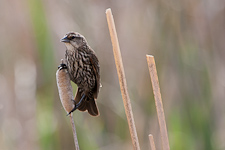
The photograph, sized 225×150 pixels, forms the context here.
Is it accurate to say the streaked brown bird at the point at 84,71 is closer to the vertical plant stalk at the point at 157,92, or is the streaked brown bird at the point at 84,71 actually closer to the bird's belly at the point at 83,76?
the bird's belly at the point at 83,76

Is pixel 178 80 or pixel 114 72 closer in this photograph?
pixel 178 80

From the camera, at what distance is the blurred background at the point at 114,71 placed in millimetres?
2449

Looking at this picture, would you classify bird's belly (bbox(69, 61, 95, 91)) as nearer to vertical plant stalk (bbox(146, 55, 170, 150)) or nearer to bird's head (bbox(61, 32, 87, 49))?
bird's head (bbox(61, 32, 87, 49))

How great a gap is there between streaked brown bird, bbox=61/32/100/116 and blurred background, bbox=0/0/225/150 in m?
0.21

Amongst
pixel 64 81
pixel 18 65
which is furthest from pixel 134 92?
pixel 64 81

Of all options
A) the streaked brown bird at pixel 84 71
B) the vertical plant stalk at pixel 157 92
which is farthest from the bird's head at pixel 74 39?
the vertical plant stalk at pixel 157 92

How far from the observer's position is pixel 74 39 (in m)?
2.25

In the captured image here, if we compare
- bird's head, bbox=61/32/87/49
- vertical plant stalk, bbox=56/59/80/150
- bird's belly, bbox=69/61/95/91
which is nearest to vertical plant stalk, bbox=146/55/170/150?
vertical plant stalk, bbox=56/59/80/150

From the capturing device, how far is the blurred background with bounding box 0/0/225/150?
245cm

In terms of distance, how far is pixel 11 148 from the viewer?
2.52 meters

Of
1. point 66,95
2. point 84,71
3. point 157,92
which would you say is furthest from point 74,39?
point 157,92

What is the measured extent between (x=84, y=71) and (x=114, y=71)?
1.73ft

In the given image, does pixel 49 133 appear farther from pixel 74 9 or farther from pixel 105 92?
pixel 74 9

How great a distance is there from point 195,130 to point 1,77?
1395 millimetres
